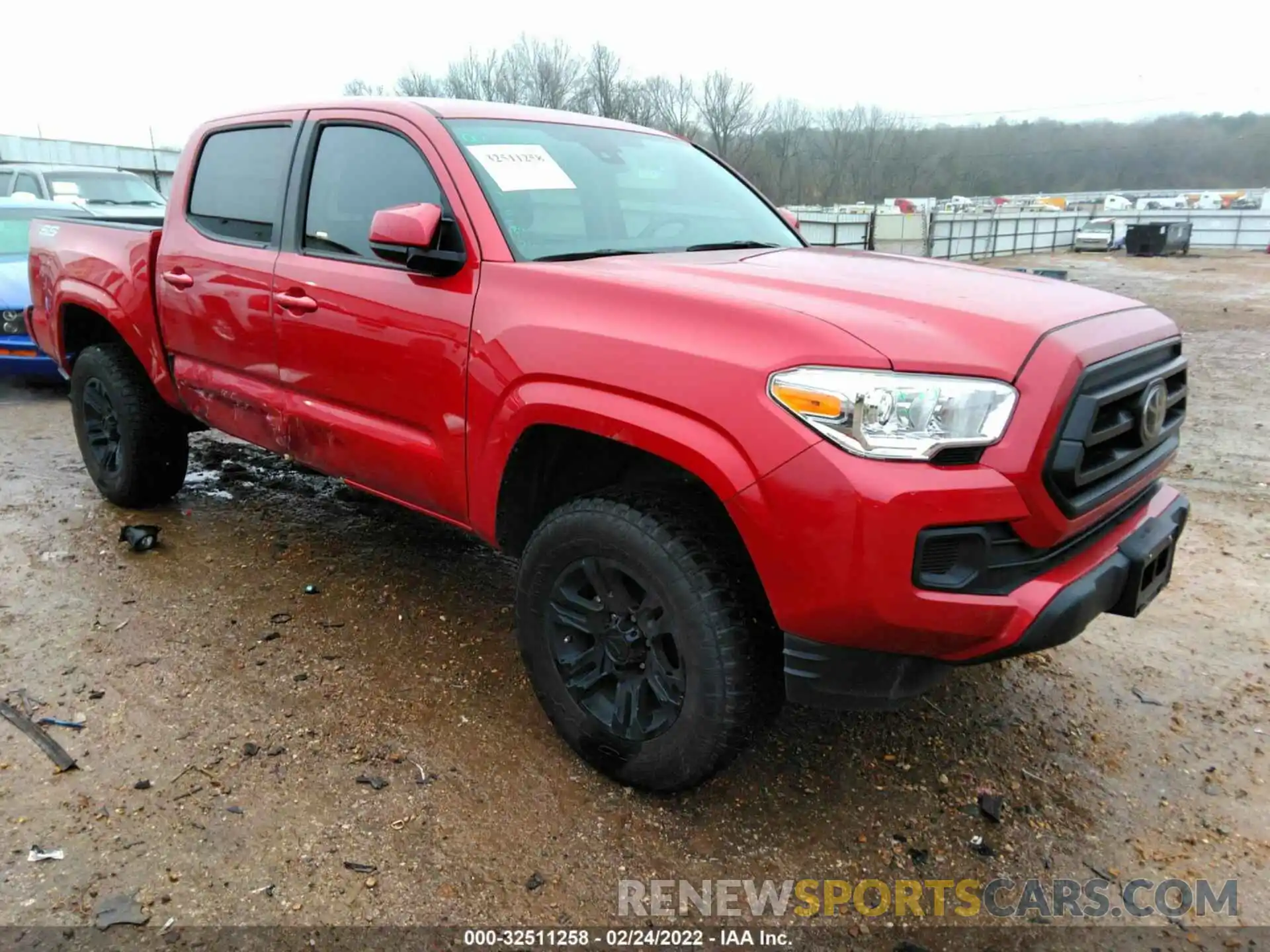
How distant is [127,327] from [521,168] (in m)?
2.40

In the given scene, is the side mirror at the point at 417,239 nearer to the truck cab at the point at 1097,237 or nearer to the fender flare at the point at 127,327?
the fender flare at the point at 127,327

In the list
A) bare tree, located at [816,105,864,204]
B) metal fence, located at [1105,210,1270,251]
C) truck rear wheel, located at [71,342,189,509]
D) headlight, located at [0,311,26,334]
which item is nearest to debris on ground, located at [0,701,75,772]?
truck rear wheel, located at [71,342,189,509]

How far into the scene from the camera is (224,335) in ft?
12.0

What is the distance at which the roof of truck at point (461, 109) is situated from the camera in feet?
10.2

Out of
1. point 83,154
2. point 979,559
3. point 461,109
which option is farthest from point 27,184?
point 83,154

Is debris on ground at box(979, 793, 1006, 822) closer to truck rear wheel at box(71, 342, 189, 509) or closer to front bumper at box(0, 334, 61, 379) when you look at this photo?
truck rear wheel at box(71, 342, 189, 509)

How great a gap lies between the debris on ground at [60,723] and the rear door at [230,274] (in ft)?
3.99

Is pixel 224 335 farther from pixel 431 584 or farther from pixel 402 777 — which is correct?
pixel 402 777

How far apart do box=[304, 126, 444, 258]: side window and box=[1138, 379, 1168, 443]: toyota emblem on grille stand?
7.08 ft

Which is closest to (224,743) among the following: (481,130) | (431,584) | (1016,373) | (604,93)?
(431,584)

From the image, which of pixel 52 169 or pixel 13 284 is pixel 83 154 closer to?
pixel 52 169

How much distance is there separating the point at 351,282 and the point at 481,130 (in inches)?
27.1

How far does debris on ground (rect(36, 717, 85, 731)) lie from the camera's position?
285 centimetres

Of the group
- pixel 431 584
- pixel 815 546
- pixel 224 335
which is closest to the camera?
pixel 815 546
